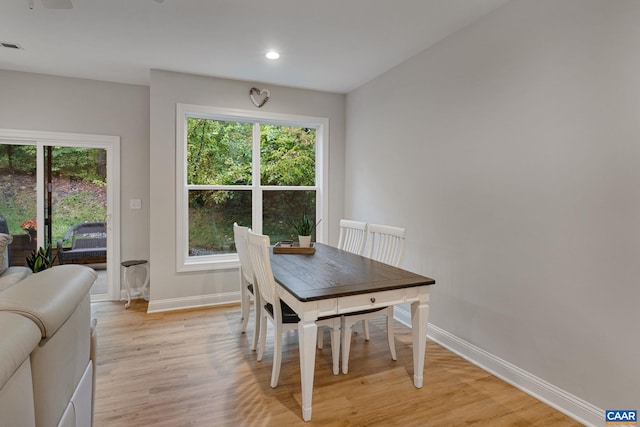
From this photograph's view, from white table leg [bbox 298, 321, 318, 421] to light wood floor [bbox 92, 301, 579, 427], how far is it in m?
0.09

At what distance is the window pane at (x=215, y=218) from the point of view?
4.04 meters

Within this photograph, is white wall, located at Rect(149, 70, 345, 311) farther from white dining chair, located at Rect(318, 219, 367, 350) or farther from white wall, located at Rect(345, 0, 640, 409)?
white wall, located at Rect(345, 0, 640, 409)

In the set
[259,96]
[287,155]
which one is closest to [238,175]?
[287,155]

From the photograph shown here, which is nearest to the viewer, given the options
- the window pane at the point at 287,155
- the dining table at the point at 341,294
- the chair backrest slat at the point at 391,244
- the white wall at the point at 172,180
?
the dining table at the point at 341,294

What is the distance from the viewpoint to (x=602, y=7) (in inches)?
73.7

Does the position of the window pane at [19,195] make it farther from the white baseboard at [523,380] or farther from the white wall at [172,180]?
the white baseboard at [523,380]

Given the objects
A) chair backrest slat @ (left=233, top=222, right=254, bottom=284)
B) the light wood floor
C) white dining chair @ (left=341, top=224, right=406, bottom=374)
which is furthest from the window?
white dining chair @ (left=341, top=224, right=406, bottom=374)

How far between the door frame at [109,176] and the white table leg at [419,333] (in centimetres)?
351

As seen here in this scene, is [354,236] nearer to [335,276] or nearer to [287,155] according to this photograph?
[335,276]

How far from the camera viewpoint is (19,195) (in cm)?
383

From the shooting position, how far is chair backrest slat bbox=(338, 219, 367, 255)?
3.24m

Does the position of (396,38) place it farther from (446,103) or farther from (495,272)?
(495,272)

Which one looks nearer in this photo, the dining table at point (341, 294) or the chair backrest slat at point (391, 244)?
the dining table at point (341, 294)

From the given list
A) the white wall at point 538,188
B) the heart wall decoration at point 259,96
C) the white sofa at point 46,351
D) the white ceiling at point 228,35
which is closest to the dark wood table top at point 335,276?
the white wall at point 538,188
